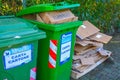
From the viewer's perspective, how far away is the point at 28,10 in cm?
394

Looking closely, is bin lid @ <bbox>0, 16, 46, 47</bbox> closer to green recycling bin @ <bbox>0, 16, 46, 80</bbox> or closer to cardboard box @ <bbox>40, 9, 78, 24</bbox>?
green recycling bin @ <bbox>0, 16, 46, 80</bbox>

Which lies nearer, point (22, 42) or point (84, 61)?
point (22, 42)

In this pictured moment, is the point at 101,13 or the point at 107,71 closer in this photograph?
the point at 107,71

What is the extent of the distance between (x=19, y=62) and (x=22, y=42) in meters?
0.28

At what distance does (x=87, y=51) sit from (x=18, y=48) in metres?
2.24

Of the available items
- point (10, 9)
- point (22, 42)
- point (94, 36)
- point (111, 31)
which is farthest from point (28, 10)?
point (111, 31)

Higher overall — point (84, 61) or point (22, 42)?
point (22, 42)

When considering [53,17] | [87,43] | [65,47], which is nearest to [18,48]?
[53,17]

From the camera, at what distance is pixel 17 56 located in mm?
3348

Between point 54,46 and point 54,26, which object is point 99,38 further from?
point 54,26

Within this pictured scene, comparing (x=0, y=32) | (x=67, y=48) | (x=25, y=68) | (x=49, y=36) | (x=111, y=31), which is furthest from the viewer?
(x=111, y=31)

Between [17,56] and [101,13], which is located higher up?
[17,56]

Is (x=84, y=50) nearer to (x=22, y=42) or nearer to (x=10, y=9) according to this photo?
(x=10, y=9)

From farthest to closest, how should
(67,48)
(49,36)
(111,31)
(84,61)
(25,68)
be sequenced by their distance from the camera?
(111,31), (84,61), (67,48), (49,36), (25,68)
